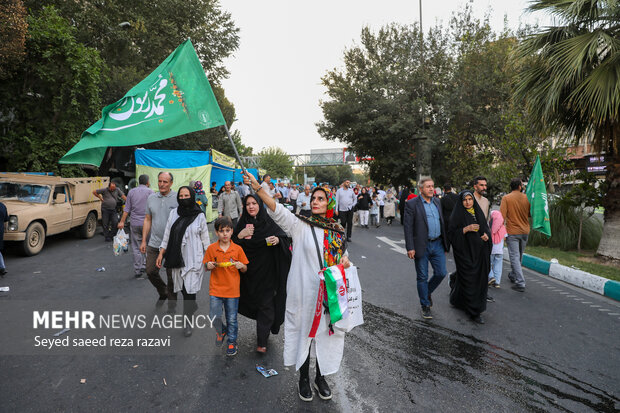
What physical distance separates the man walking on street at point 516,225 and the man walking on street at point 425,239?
2.05 metres

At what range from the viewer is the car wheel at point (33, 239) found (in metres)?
8.00

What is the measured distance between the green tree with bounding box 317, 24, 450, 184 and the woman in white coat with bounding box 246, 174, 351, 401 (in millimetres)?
15709

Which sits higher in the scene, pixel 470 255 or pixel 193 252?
pixel 193 252

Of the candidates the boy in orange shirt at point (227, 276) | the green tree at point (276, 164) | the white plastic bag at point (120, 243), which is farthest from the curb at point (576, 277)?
the green tree at point (276, 164)

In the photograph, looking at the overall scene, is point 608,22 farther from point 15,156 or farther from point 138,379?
point 15,156

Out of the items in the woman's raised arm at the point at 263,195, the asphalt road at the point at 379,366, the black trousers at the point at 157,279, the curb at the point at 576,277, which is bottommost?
the asphalt road at the point at 379,366

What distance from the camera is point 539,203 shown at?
650 centimetres

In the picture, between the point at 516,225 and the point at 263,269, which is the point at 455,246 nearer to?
the point at 516,225

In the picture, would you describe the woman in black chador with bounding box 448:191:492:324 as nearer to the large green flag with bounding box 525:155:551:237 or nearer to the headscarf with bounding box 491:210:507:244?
the headscarf with bounding box 491:210:507:244

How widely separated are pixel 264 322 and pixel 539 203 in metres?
5.67

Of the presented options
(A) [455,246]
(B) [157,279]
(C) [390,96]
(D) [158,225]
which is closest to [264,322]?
(B) [157,279]

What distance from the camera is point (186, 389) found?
2.94 metres

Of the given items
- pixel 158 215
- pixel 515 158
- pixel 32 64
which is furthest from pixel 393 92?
pixel 158 215

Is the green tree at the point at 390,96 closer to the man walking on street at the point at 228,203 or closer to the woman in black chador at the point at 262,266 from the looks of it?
the man walking on street at the point at 228,203
